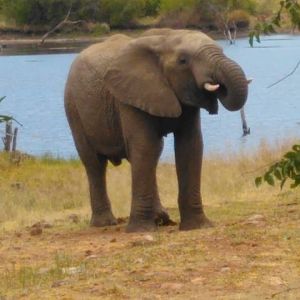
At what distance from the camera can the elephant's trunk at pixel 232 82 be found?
10.0m

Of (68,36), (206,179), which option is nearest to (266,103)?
(206,179)

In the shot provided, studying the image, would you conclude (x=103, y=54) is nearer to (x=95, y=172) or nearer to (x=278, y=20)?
(x=95, y=172)

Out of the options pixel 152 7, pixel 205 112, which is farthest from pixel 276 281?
pixel 152 7

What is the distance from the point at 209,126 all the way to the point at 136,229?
70.0 ft

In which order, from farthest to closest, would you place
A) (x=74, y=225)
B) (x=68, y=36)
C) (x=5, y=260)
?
(x=68, y=36), (x=74, y=225), (x=5, y=260)

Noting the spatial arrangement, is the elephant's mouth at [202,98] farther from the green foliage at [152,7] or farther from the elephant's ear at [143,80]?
the green foliage at [152,7]

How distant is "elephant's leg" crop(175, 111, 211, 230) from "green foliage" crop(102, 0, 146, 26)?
6787cm

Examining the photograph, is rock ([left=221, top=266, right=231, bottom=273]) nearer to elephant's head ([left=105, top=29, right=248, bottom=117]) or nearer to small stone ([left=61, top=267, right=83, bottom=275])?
small stone ([left=61, top=267, right=83, bottom=275])

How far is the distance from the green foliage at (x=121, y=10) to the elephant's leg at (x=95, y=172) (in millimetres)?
66315

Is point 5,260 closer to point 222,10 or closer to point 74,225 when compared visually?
point 74,225

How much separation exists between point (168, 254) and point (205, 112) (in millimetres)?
28043

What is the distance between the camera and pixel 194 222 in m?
11.2

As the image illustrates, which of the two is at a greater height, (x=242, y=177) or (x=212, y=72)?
(x=212, y=72)

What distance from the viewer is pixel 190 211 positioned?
1127cm
